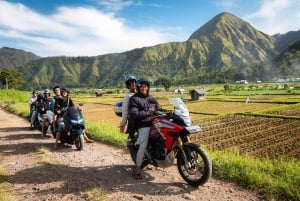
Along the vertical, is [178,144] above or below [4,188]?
above

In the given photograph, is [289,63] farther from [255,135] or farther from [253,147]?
[253,147]

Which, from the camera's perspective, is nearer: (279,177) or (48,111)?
(279,177)

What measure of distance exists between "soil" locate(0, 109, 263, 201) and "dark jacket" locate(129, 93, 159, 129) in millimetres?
1200

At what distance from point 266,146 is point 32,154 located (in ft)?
39.9

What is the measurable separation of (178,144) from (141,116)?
986mm

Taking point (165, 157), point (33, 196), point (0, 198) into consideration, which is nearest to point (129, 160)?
point (165, 157)

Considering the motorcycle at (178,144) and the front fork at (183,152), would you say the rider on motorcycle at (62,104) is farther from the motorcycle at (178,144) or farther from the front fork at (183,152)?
the front fork at (183,152)

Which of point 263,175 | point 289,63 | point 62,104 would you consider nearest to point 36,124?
point 62,104

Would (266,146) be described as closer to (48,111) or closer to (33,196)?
(48,111)

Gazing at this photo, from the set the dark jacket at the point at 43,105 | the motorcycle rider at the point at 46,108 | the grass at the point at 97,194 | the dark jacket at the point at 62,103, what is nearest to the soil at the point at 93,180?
the grass at the point at 97,194

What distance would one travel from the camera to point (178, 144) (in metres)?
5.70

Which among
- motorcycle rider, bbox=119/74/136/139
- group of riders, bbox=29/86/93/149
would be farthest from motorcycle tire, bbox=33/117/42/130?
motorcycle rider, bbox=119/74/136/139

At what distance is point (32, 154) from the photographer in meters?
9.07

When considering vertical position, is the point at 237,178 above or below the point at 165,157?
below
